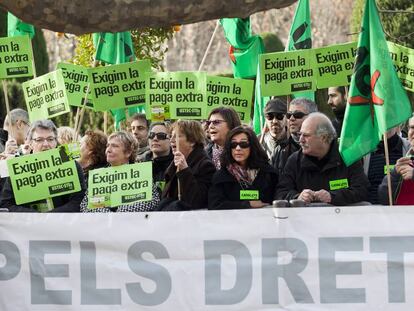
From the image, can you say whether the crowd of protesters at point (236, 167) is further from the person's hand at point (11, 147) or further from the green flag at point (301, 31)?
the green flag at point (301, 31)

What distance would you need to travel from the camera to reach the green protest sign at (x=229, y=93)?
36.0ft

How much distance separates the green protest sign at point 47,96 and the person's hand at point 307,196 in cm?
277

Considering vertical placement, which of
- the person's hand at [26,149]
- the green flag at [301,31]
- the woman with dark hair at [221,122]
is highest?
the green flag at [301,31]

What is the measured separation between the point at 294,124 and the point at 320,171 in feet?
4.59

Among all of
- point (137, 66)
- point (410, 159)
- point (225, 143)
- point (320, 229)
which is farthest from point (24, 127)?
point (320, 229)

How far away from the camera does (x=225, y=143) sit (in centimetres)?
952

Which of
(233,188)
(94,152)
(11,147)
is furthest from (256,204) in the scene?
(11,147)

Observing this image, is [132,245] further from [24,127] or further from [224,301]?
[24,127]

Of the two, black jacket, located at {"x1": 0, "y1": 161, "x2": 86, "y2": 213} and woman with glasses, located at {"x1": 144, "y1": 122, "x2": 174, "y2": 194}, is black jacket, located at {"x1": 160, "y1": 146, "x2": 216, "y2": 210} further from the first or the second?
black jacket, located at {"x1": 0, "y1": 161, "x2": 86, "y2": 213}

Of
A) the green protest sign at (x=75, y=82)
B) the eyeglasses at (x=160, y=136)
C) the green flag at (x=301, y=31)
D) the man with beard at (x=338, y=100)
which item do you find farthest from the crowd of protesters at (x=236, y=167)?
the green flag at (x=301, y=31)

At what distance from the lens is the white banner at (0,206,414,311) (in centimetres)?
771

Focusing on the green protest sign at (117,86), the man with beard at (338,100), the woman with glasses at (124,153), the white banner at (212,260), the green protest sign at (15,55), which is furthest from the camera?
the man with beard at (338,100)

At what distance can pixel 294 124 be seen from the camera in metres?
10.6

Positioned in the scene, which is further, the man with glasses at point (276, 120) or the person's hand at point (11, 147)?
the person's hand at point (11, 147)
